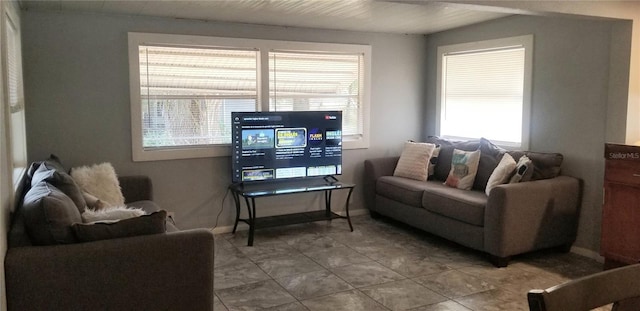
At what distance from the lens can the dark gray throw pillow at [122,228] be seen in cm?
260

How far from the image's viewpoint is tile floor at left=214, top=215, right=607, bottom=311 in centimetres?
351

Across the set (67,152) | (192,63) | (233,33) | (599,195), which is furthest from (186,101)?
(599,195)

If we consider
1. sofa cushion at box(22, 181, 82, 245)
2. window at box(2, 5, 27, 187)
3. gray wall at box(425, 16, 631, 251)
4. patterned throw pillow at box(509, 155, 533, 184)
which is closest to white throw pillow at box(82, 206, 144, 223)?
sofa cushion at box(22, 181, 82, 245)

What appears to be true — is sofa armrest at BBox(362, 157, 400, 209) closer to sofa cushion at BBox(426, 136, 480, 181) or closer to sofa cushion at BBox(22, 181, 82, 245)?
sofa cushion at BBox(426, 136, 480, 181)

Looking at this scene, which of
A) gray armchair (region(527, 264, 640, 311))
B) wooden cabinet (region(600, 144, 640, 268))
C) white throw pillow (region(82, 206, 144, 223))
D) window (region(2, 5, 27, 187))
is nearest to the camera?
gray armchair (region(527, 264, 640, 311))

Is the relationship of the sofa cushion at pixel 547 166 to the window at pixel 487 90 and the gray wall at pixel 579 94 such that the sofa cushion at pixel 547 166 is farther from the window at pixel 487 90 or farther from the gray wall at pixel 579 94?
the window at pixel 487 90

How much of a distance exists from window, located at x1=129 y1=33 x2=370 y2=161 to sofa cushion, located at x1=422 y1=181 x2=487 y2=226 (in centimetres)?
133

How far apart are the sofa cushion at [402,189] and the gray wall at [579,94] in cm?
115

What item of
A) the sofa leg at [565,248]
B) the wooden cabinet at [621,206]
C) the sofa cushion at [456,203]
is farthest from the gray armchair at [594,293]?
the sofa leg at [565,248]

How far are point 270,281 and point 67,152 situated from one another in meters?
2.23

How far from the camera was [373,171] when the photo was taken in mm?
5773

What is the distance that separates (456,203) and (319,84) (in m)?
2.05

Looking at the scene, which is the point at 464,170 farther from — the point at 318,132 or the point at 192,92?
the point at 192,92

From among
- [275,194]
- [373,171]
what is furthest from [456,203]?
[275,194]
